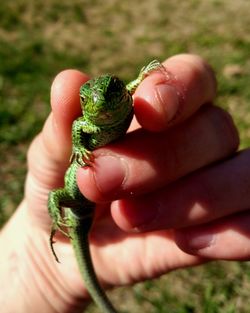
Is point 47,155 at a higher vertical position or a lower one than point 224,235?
higher

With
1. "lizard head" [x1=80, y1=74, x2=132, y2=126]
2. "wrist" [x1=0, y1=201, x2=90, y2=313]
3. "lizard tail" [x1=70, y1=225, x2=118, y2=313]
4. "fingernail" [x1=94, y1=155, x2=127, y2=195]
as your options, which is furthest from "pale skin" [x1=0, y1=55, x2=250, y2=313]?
"wrist" [x1=0, y1=201, x2=90, y2=313]

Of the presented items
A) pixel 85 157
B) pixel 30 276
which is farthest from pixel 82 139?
pixel 30 276

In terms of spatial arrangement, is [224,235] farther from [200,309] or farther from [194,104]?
[200,309]

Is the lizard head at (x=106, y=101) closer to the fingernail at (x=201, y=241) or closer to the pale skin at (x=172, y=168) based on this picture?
the pale skin at (x=172, y=168)

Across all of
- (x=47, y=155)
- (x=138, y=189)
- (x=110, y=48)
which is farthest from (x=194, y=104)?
(x=110, y=48)

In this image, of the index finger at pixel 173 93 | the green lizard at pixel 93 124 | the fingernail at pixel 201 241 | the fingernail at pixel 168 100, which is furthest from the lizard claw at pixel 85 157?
the fingernail at pixel 201 241

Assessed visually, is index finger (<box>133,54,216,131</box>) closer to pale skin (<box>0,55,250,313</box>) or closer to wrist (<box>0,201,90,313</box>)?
pale skin (<box>0,55,250,313</box>)
